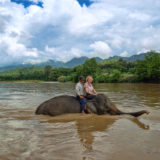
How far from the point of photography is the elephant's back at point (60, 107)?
360 inches

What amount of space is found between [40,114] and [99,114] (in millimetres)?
3034

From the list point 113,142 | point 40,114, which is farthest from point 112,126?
point 40,114

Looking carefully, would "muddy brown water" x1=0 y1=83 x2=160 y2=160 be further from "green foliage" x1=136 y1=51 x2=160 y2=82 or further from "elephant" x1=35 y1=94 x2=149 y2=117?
"green foliage" x1=136 y1=51 x2=160 y2=82

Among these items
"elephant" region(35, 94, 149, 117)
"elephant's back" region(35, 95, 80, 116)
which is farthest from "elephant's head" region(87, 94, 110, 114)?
"elephant's back" region(35, 95, 80, 116)

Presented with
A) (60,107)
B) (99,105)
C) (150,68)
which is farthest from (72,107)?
(150,68)

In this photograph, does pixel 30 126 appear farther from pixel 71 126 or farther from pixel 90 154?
pixel 90 154

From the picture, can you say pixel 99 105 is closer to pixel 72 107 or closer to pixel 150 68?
pixel 72 107

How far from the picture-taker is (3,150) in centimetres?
448

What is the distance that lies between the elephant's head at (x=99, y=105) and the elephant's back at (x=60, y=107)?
677 mm

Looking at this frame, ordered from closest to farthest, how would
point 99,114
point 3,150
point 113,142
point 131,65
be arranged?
point 3,150, point 113,142, point 99,114, point 131,65

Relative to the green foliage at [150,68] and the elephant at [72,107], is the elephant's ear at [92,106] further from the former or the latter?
Result: the green foliage at [150,68]

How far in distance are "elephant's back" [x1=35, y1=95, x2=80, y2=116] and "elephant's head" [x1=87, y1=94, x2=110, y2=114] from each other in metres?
0.68

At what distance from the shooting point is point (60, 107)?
9250mm

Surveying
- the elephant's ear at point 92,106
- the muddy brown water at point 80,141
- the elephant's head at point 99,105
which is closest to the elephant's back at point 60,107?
the elephant's ear at point 92,106
